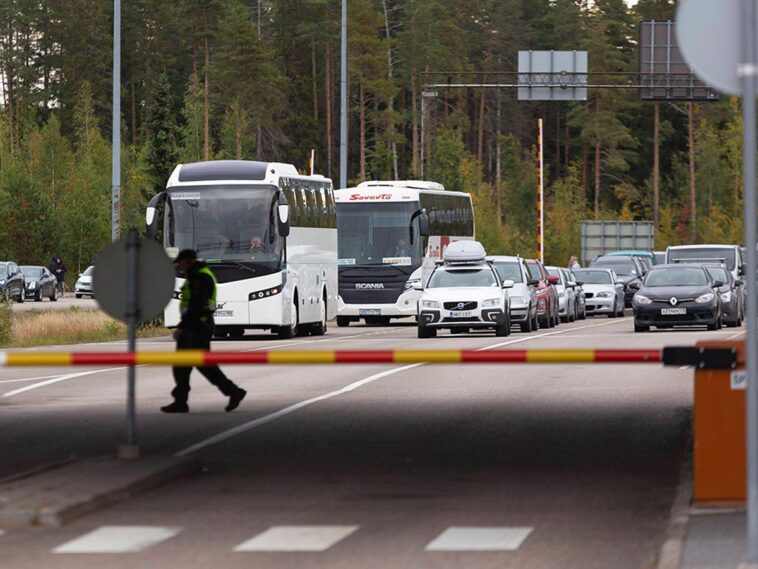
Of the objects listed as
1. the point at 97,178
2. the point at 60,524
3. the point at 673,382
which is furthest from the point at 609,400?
the point at 97,178

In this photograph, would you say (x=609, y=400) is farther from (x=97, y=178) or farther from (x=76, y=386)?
(x=97, y=178)

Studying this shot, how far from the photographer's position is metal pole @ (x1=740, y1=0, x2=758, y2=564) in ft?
30.9

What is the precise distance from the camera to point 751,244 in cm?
949

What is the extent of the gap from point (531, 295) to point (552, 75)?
1523 cm

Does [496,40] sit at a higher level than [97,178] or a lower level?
higher

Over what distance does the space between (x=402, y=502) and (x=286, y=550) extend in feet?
7.95

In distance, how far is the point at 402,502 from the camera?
13039 mm

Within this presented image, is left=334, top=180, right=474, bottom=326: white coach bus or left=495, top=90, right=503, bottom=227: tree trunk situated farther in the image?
left=495, top=90, right=503, bottom=227: tree trunk

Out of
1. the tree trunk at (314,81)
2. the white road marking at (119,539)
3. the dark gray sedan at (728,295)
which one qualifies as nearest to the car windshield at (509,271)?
the dark gray sedan at (728,295)

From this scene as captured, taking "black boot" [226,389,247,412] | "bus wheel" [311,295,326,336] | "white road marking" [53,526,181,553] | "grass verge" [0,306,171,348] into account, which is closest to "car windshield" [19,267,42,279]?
"grass verge" [0,306,171,348]

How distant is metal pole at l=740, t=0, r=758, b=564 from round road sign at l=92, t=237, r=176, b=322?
5.99 metres

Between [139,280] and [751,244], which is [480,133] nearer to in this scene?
[139,280]

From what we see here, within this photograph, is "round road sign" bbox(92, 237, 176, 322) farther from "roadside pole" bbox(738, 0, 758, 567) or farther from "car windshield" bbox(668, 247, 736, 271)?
"car windshield" bbox(668, 247, 736, 271)

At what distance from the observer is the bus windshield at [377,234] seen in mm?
51594
